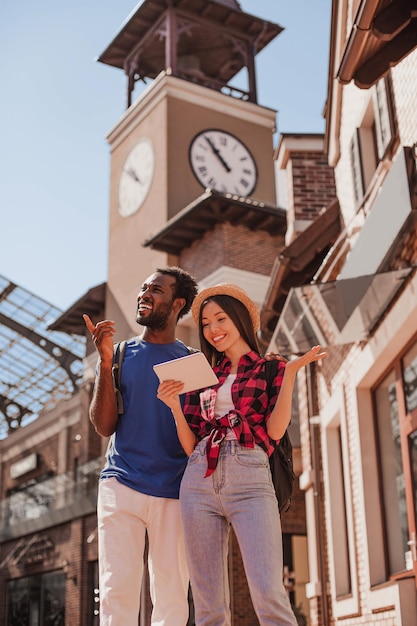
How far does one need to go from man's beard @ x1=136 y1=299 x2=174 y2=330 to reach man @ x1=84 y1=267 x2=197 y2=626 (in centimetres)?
18

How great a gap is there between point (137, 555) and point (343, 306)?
4848 mm

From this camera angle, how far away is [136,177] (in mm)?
23016

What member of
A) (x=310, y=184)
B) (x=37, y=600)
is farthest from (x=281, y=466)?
(x=37, y=600)

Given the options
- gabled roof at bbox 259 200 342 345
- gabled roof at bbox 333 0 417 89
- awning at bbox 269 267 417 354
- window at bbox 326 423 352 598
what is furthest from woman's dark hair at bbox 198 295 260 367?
gabled roof at bbox 259 200 342 345

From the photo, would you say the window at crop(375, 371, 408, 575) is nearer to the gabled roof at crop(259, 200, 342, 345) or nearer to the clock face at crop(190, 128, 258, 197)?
the gabled roof at crop(259, 200, 342, 345)

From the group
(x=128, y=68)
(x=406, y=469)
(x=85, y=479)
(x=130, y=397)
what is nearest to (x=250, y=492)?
(x=130, y=397)

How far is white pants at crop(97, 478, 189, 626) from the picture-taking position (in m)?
3.82

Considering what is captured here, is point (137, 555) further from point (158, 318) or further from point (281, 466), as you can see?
point (158, 318)

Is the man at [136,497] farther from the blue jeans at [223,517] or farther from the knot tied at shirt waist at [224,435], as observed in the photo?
the knot tied at shirt waist at [224,435]

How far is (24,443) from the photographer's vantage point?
3175cm

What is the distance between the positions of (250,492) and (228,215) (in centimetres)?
1563

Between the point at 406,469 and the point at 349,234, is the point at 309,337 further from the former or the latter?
the point at 406,469

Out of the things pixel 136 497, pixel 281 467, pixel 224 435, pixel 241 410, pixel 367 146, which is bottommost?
pixel 136 497

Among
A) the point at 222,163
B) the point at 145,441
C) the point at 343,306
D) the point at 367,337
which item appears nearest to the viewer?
the point at 145,441
